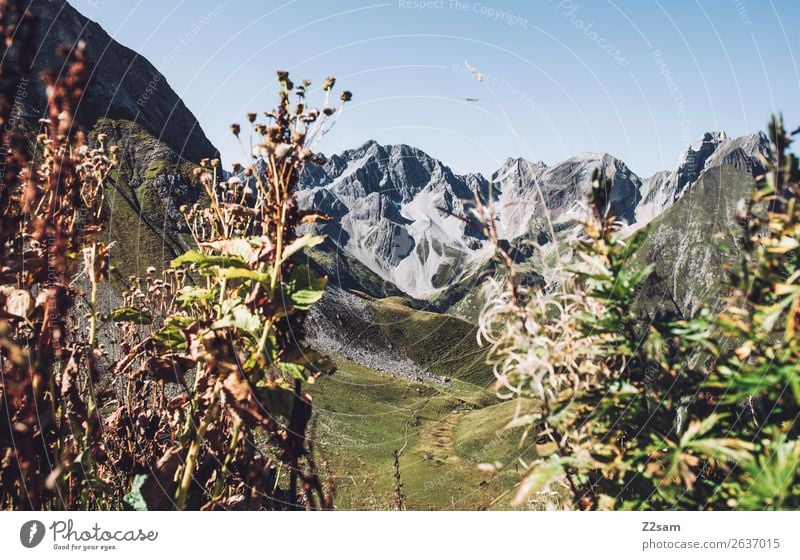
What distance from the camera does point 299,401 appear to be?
7.15 feet

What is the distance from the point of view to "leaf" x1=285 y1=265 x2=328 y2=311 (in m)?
2.02

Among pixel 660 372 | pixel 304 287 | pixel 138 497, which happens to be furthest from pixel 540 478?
Answer: pixel 138 497

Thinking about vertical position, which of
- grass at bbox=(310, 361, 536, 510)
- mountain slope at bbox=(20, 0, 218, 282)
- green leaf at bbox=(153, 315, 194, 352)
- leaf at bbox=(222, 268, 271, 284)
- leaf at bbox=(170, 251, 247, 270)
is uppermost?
mountain slope at bbox=(20, 0, 218, 282)

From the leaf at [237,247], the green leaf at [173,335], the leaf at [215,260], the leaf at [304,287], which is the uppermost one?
the leaf at [237,247]

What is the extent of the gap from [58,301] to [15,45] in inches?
52.8

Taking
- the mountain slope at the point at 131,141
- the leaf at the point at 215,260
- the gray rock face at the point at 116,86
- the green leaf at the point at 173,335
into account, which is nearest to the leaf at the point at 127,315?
the green leaf at the point at 173,335

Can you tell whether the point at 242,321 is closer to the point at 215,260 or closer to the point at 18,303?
the point at 215,260

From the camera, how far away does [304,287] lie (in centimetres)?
212

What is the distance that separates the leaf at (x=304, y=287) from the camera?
2.02 metres

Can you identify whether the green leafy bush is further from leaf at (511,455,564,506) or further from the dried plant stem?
the dried plant stem

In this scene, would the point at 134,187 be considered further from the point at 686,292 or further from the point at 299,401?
the point at 686,292

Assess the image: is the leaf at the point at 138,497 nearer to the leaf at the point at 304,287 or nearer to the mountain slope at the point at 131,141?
the leaf at the point at 304,287

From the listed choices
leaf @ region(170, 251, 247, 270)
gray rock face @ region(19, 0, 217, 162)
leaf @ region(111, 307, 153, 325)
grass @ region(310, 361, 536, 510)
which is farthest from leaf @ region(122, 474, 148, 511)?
gray rock face @ region(19, 0, 217, 162)
